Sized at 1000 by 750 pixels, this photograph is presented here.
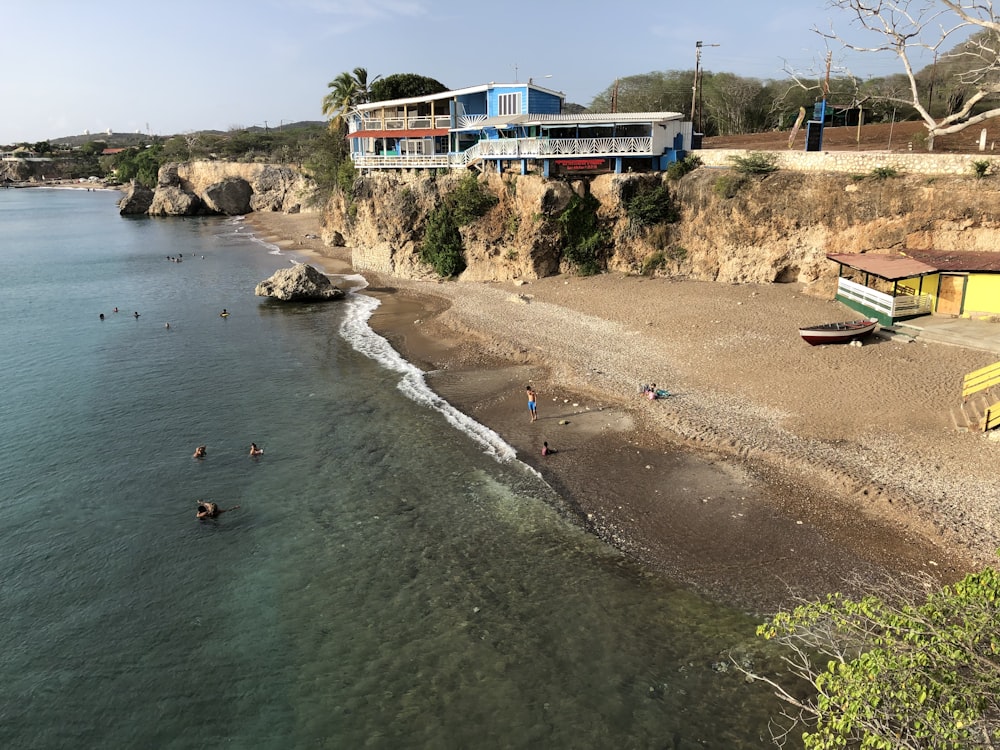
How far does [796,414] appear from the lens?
20500 mm

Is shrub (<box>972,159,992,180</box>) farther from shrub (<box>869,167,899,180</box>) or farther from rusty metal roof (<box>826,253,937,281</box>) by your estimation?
rusty metal roof (<box>826,253,937,281</box>)

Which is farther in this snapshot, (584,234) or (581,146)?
(584,234)

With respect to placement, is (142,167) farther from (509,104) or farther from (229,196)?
(509,104)

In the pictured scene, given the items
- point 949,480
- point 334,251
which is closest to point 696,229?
point 949,480

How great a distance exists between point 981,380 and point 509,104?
33419 millimetres

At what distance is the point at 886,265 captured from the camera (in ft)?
86.8

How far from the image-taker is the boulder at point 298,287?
41.6m

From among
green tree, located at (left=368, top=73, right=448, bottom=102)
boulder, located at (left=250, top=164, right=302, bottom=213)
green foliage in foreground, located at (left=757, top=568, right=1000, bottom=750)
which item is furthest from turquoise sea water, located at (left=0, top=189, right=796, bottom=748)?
boulder, located at (left=250, top=164, right=302, bottom=213)

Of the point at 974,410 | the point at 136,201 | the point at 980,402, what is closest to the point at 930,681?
the point at 974,410

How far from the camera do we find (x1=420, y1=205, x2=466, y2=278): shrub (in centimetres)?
4238

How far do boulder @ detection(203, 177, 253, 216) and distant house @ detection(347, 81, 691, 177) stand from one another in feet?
191

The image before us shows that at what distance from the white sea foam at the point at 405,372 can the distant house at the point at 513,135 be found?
484 inches

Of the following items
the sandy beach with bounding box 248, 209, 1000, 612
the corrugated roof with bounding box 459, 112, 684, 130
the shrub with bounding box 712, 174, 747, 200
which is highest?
the corrugated roof with bounding box 459, 112, 684, 130

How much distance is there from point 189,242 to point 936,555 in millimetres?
76448
